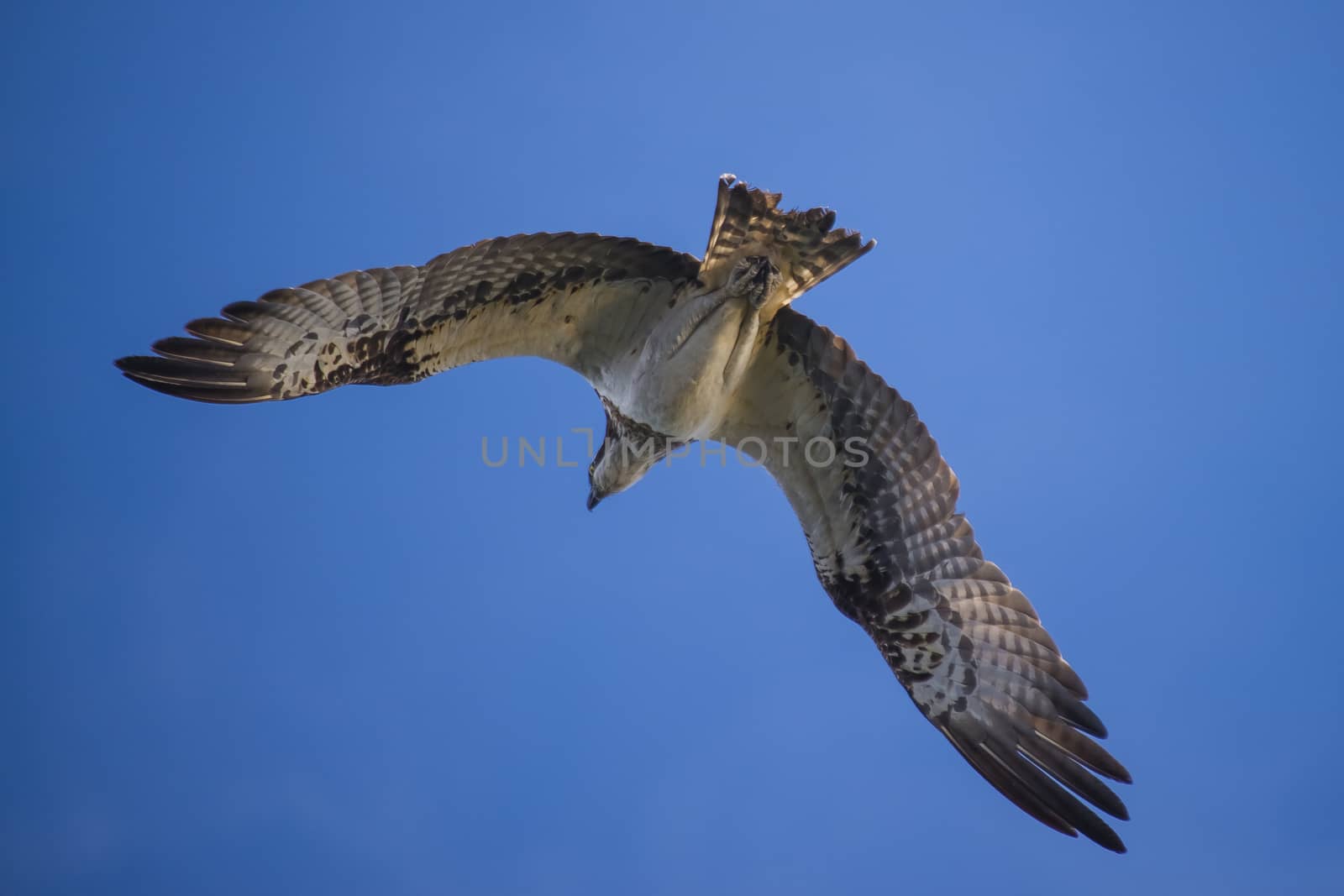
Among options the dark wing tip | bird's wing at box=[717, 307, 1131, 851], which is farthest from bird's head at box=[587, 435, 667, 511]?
the dark wing tip

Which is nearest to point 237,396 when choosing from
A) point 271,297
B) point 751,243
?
point 271,297

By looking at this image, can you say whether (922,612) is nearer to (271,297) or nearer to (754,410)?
(754,410)

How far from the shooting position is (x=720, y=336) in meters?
5.95

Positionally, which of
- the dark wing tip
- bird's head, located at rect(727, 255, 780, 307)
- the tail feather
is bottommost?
the dark wing tip

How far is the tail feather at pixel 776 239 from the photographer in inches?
222

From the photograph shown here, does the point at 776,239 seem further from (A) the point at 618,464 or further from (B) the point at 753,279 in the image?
(A) the point at 618,464

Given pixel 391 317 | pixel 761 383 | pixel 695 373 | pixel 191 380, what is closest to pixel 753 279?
pixel 695 373

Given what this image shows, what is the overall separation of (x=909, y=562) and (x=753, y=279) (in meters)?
1.90

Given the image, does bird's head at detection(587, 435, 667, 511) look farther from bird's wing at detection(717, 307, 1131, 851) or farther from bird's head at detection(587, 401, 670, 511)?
bird's wing at detection(717, 307, 1131, 851)

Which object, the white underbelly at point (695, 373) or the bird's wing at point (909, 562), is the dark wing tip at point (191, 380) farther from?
the bird's wing at point (909, 562)

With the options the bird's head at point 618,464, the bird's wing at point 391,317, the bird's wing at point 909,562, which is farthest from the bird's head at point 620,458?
the bird's wing at point 391,317

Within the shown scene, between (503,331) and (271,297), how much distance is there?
3.86ft

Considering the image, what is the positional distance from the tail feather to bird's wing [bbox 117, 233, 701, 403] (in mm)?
222

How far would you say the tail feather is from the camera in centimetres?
564
